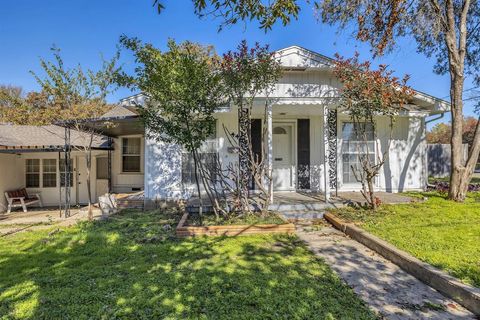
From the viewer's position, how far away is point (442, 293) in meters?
3.46

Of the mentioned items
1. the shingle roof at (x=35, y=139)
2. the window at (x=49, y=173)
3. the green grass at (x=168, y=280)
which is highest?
the shingle roof at (x=35, y=139)

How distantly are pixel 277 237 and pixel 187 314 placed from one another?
3197mm

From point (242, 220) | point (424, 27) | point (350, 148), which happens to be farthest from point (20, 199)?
point (424, 27)

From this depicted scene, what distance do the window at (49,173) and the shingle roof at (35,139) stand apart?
105 centimetres

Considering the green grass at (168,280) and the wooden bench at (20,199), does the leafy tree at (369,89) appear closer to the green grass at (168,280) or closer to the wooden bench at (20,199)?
the green grass at (168,280)

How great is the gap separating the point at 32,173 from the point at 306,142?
1229cm

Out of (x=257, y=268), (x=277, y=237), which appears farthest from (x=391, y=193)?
(x=257, y=268)

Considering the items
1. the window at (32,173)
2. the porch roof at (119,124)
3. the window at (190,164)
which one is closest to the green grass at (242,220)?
the window at (190,164)

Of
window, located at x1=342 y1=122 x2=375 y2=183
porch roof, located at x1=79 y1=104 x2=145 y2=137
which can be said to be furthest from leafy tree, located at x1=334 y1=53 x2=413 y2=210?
porch roof, located at x1=79 y1=104 x2=145 y2=137

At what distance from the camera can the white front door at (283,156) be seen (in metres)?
9.93

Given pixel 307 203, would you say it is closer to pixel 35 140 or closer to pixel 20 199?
pixel 20 199

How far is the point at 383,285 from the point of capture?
145 inches

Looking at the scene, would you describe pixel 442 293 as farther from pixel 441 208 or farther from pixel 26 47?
pixel 26 47

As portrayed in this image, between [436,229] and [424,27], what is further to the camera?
[424,27]
